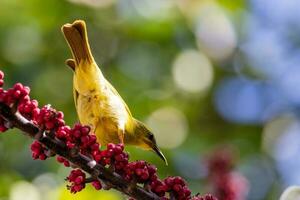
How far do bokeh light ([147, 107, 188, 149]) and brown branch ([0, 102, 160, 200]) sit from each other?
3.97 m

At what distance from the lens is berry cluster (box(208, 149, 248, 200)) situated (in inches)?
145

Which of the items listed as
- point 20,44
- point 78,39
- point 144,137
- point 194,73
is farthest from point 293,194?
point 20,44

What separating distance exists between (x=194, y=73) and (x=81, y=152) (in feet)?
14.4

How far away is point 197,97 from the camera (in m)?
7.46

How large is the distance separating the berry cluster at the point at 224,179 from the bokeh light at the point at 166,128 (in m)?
2.30

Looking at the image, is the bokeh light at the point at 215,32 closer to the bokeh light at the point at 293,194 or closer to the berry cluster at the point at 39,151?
the bokeh light at the point at 293,194

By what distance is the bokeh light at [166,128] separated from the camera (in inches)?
268

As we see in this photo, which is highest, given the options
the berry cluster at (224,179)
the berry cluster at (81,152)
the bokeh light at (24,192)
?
the berry cluster at (224,179)

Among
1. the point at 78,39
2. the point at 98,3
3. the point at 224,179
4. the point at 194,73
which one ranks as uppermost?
the point at 194,73

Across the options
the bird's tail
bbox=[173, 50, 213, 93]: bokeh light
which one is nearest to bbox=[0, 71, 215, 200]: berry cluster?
the bird's tail

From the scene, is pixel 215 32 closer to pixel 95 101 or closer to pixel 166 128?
pixel 166 128

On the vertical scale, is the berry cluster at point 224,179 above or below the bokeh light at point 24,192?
above

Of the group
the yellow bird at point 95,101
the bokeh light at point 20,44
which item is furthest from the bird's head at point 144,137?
the bokeh light at point 20,44

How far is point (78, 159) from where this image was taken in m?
2.68
